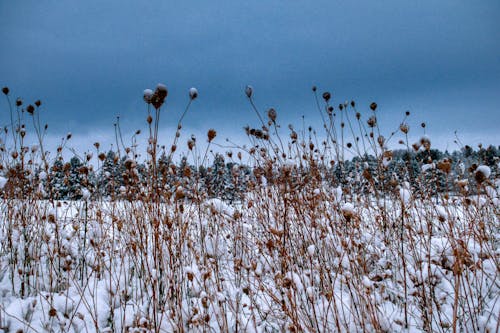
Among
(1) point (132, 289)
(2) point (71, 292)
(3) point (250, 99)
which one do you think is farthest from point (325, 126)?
(2) point (71, 292)

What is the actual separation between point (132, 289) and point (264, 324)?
3.74 feet

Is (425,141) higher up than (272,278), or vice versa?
(425,141)

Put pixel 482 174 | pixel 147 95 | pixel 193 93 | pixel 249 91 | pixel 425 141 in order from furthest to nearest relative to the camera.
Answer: pixel 425 141
pixel 249 91
pixel 193 93
pixel 147 95
pixel 482 174

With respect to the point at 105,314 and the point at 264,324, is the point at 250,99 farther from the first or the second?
the point at 105,314

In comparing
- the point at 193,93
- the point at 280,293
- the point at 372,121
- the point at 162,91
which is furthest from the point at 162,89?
the point at 372,121

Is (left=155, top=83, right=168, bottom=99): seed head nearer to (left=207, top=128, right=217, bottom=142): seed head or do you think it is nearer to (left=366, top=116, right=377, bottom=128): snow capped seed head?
(left=207, top=128, right=217, bottom=142): seed head

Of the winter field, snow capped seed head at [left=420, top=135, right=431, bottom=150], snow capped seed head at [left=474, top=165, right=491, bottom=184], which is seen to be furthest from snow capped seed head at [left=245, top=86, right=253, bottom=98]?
snow capped seed head at [left=420, top=135, right=431, bottom=150]

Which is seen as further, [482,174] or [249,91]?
[249,91]

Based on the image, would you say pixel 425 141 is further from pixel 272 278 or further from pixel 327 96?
pixel 272 278

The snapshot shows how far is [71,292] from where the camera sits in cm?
207

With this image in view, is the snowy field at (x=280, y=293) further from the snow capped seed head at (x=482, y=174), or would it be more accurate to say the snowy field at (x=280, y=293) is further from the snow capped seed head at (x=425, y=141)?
the snow capped seed head at (x=425, y=141)

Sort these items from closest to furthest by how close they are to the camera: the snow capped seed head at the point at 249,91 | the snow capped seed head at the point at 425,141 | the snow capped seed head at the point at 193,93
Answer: the snow capped seed head at the point at 193,93, the snow capped seed head at the point at 249,91, the snow capped seed head at the point at 425,141

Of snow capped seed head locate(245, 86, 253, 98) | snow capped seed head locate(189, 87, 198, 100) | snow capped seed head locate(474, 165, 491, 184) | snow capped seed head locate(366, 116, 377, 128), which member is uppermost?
snow capped seed head locate(366, 116, 377, 128)

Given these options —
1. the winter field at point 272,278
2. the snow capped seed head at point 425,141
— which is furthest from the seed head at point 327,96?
the snow capped seed head at point 425,141
